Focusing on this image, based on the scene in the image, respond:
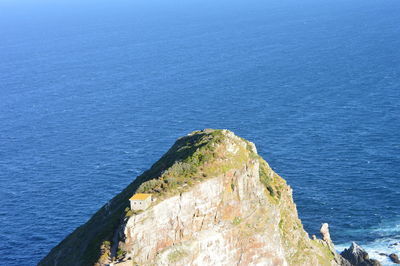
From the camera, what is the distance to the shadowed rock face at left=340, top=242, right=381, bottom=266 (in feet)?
355

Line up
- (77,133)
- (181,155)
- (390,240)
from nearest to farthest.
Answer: (181,155) → (390,240) → (77,133)

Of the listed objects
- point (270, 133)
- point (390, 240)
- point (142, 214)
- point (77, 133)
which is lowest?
point (390, 240)

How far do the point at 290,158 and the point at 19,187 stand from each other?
6781 centimetres

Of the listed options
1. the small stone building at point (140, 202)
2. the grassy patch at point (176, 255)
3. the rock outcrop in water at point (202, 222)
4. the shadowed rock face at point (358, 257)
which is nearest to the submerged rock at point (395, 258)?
the shadowed rock face at point (358, 257)

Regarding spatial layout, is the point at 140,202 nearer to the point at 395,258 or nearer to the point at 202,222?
the point at 202,222

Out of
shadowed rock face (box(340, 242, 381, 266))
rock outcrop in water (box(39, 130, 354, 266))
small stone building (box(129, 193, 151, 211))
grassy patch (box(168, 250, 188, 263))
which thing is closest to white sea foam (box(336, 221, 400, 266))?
shadowed rock face (box(340, 242, 381, 266))

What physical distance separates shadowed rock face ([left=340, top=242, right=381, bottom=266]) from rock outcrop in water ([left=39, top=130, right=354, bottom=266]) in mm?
17905

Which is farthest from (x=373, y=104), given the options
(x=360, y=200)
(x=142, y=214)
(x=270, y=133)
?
(x=142, y=214)

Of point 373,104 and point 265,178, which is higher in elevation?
point 373,104

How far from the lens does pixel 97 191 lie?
469ft

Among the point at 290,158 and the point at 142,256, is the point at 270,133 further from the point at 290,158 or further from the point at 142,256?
the point at 142,256

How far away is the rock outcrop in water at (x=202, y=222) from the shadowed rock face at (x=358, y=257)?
17.9 m

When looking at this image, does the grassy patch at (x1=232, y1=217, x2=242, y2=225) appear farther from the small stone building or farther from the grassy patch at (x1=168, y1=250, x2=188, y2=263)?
the small stone building

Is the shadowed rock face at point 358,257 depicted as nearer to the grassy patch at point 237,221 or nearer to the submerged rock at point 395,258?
the submerged rock at point 395,258
